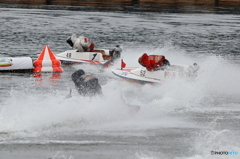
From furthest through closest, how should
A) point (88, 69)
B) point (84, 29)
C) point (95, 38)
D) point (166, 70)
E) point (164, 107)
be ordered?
point (84, 29)
point (95, 38)
point (88, 69)
point (166, 70)
point (164, 107)

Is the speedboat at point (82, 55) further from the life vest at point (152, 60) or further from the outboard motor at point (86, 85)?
the outboard motor at point (86, 85)

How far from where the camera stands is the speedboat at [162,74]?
1834cm

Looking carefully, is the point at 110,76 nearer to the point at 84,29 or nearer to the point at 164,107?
the point at 164,107

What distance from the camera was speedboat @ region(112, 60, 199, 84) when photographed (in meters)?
18.3

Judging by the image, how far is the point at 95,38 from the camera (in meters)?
36.9

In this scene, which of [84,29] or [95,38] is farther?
[84,29]

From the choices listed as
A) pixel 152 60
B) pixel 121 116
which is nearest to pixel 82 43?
pixel 152 60

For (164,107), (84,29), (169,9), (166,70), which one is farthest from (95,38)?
(169,9)

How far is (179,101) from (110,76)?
5632 mm

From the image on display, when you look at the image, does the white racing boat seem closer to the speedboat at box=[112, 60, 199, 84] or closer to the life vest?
the speedboat at box=[112, 60, 199, 84]

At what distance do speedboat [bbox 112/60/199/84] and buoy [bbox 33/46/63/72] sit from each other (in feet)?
14.7

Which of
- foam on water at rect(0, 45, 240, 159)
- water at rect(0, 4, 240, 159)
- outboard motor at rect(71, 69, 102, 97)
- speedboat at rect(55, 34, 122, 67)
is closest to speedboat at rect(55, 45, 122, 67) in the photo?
speedboat at rect(55, 34, 122, 67)

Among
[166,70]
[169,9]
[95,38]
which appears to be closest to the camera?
[166,70]

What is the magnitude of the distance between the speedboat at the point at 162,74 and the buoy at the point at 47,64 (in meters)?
4.48
